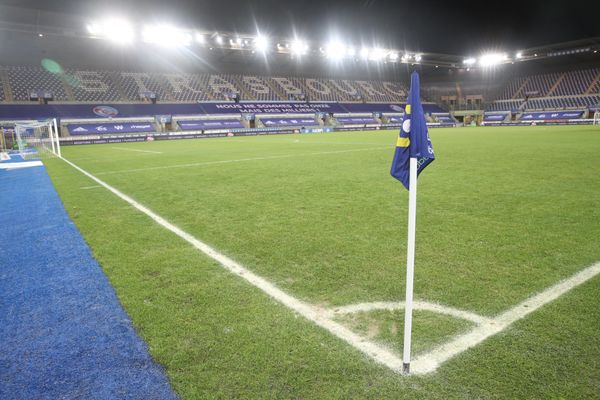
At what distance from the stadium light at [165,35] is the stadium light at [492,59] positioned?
143 feet

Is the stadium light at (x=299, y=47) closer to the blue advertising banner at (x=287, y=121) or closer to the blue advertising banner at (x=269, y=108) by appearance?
the blue advertising banner at (x=269, y=108)

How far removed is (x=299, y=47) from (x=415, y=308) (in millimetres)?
49016

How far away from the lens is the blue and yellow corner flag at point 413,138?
201 cm

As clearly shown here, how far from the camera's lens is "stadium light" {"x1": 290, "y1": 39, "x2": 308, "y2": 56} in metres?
45.9

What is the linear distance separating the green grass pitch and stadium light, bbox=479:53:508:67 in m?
57.0

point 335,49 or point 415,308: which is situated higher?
point 335,49

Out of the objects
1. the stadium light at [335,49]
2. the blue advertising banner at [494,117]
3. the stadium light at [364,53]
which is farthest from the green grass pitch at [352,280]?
the blue advertising banner at [494,117]

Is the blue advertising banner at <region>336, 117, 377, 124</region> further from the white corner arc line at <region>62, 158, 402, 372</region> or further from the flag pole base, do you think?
the flag pole base

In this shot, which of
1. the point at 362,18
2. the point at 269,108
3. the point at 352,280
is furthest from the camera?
the point at 269,108

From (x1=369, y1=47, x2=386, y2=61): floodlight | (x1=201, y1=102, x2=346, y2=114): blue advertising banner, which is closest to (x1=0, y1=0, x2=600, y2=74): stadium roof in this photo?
(x1=369, y1=47, x2=386, y2=61): floodlight

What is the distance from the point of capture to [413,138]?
2098 mm

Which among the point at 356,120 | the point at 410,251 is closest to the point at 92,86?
the point at 356,120

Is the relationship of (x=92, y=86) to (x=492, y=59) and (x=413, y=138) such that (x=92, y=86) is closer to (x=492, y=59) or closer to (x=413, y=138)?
(x=413, y=138)

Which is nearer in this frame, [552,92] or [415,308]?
[415,308]
